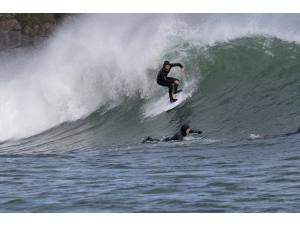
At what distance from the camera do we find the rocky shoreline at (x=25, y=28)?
51188 mm

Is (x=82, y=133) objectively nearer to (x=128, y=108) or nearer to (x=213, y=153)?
(x=128, y=108)

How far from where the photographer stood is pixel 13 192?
12.3 m

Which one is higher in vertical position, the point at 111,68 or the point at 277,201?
the point at 111,68

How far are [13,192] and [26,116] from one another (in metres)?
10.3

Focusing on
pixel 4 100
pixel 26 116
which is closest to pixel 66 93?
pixel 26 116

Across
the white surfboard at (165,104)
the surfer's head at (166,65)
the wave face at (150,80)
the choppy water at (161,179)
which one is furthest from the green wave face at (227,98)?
the choppy water at (161,179)

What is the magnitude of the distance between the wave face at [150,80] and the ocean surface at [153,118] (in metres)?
0.04

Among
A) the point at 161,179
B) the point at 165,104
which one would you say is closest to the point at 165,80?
the point at 165,104

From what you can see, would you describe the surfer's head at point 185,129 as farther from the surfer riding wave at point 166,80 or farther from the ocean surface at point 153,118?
the surfer riding wave at point 166,80

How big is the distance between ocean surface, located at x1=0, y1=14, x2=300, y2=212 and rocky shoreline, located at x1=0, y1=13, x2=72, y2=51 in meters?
24.6

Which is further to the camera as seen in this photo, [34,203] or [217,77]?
[217,77]

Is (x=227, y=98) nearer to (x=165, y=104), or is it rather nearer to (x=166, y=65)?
(x=165, y=104)

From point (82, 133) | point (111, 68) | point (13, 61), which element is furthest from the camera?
point (13, 61)

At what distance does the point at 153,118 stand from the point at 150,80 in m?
2.21
